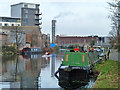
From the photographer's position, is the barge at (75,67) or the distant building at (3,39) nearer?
the barge at (75,67)

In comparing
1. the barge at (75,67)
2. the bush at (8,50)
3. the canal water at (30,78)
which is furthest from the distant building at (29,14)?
the barge at (75,67)

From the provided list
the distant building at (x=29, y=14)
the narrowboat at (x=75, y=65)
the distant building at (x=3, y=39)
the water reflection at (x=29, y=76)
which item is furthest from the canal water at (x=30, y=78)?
the distant building at (x=29, y=14)

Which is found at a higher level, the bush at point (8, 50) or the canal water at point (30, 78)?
the canal water at point (30, 78)

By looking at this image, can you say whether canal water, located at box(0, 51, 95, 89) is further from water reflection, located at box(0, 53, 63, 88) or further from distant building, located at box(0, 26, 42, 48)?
distant building, located at box(0, 26, 42, 48)

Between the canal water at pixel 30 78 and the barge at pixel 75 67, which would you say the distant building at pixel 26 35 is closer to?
the canal water at pixel 30 78

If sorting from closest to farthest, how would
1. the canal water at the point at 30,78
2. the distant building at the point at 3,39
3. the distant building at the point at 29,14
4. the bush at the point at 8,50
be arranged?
the canal water at the point at 30,78 < the bush at the point at 8,50 < the distant building at the point at 3,39 < the distant building at the point at 29,14

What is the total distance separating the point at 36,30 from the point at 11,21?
1763cm

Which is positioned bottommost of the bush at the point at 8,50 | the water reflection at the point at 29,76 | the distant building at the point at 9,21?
the bush at the point at 8,50

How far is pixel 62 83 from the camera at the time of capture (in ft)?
68.0

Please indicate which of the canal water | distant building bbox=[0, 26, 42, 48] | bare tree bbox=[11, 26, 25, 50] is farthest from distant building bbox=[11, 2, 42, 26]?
the canal water

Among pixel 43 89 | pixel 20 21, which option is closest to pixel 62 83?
pixel 43 89

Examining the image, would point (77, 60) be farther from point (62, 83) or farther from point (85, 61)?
point (62, 83)

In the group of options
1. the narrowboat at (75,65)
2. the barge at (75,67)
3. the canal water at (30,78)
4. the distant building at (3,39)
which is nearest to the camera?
the canal water at (30,78)

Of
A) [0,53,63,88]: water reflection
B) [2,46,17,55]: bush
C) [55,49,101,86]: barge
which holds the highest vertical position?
[55,49,101,86]: barge
